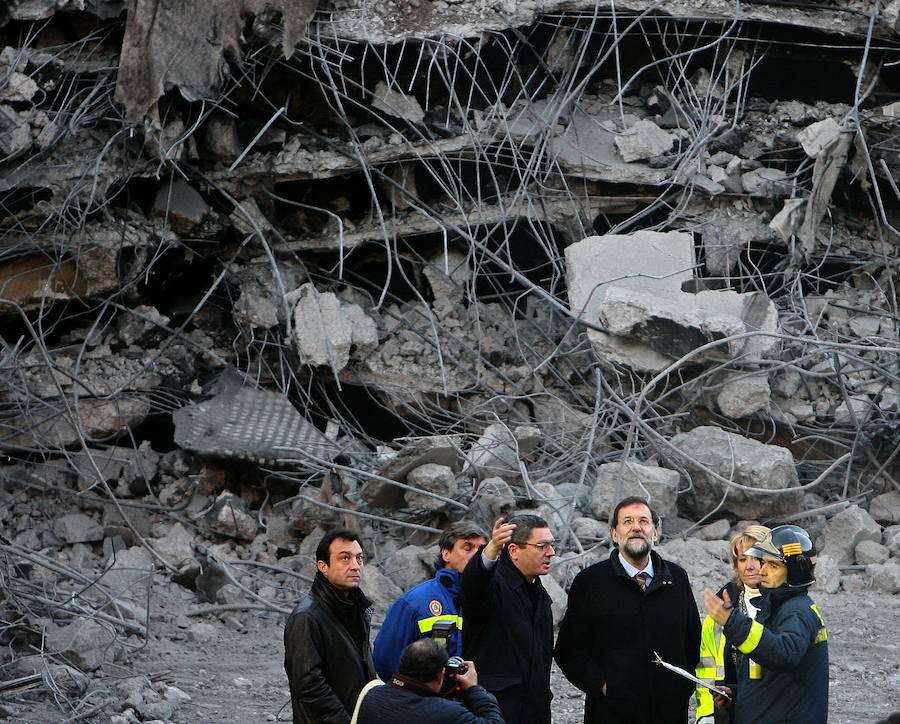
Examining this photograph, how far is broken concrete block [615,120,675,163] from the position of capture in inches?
324

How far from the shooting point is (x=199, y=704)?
4.79m

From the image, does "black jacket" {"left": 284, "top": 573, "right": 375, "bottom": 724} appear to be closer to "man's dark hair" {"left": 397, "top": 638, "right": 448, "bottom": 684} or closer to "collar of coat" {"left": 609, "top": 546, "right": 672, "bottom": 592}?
"man's dark hair" {"left": 397, "top": 638, "right": 448, "bottom": 684}

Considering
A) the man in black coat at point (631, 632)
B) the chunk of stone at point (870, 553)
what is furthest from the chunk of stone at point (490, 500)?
the man in black coat at point (631, 632)

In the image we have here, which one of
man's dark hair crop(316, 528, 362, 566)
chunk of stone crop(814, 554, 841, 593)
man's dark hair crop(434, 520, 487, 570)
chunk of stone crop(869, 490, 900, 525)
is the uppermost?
man's dark hair crop(316, 528, 362, 566)

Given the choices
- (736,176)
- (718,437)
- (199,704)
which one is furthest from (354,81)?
(199,704)

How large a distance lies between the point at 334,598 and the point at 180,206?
203 inches

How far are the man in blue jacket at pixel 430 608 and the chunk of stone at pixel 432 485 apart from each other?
308cm

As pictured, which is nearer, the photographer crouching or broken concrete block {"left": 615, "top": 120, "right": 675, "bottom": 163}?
the photographer crouching

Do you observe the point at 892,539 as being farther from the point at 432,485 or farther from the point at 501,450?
the point at 432,485

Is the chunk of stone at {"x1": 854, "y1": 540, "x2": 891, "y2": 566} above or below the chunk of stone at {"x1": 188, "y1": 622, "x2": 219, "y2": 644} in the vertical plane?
above

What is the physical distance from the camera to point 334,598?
10.2 ft

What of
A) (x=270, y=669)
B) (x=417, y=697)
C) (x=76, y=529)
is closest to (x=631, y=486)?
(x=270, y=669)

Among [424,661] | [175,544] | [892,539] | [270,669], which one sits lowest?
[175,544]

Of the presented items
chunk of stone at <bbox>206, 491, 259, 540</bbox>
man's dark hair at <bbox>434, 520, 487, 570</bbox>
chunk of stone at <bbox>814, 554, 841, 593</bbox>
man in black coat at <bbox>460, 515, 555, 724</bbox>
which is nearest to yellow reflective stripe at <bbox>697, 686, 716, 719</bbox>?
man in black coat at <bbox>460, 515, 555, 724</bbox>
